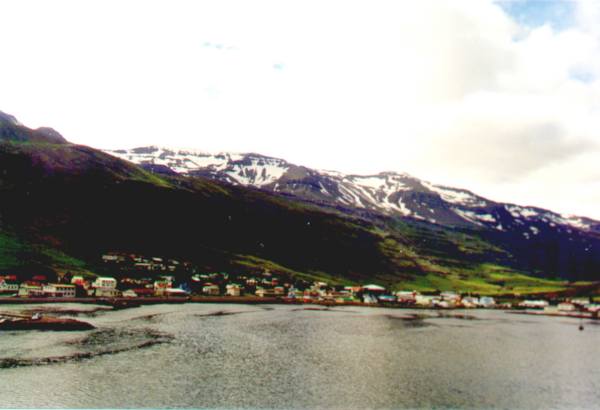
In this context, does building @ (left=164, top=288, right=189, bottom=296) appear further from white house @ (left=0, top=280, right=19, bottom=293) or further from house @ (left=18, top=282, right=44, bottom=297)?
white house @ (left=0, top=280, right=19, bottom=293)

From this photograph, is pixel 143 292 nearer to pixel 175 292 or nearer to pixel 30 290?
pixel 175 292

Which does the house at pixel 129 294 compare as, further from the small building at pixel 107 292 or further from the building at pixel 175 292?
the building at pixel 175 292

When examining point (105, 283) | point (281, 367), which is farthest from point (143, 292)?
point (281, 367)

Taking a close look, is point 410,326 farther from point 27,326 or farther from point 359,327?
point 27,326

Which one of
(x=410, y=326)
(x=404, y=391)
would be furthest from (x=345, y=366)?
(x=410, y=326)

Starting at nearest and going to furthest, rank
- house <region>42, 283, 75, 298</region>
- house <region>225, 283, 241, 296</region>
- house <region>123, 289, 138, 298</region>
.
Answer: house <region>42, 283, 75, 298</region>, house <region>123, 289, 138, 298</region>, house <region>225, 283, 241, 296</region>

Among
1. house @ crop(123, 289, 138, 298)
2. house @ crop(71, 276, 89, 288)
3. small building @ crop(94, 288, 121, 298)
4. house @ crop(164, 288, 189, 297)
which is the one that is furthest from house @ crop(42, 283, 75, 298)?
house @ crop(164, 288, 189, 297)

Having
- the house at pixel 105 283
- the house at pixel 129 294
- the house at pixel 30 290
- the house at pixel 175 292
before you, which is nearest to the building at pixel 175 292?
the house at pixel 175 292
